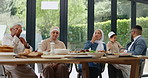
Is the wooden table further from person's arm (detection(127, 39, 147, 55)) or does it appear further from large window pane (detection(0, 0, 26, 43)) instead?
large window pane (detection(0, 0, 26, 43))

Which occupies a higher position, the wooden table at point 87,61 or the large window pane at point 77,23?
the large window pane at point 77,23

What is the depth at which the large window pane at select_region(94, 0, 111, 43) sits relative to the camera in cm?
591

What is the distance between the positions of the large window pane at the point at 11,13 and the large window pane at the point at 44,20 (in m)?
0.31

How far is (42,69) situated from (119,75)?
1.23 m

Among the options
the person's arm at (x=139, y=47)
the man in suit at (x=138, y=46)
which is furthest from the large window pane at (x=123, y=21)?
the person's arm at (x=139, y=47)

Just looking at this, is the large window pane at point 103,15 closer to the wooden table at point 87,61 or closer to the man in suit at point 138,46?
the man in suit at point 138,46

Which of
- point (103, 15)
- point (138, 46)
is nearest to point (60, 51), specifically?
point (138, 46)

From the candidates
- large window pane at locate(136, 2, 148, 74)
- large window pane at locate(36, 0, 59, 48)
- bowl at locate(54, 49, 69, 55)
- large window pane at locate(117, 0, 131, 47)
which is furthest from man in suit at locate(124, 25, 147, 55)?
large window pane at locate(136, 2, 148, 74)

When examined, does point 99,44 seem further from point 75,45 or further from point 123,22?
point 123,22

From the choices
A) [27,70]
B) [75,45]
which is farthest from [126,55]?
[75,45]

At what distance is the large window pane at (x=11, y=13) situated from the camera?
5.00 metres

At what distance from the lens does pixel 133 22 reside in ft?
21.6

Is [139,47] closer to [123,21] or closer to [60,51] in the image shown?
[60,51]

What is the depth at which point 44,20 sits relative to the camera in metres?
5.37
